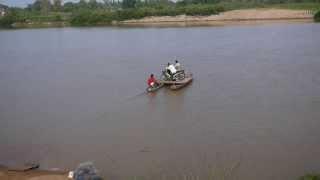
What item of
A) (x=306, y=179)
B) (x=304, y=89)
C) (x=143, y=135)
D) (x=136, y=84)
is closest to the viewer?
(x=306, y=179)

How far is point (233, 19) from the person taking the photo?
60531 mm

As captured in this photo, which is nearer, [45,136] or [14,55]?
[45,136]

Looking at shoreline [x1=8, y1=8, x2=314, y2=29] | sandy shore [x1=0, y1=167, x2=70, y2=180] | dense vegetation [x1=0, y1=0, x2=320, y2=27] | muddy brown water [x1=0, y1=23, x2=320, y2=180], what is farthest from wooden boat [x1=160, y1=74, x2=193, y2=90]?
dense vegetation [x1=0, y1=0, x2=320, y2=27]

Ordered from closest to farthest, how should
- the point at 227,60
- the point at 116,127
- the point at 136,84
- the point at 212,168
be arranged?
the point at 212,168 < the point at 116,127 < the point at 136,84 < the point at 227,60

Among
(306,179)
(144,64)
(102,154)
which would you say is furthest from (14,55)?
(306,179)

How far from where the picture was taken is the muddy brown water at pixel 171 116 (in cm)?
1025

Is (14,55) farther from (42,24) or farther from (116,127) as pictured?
(42,24)

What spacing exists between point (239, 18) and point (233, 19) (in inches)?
35.8

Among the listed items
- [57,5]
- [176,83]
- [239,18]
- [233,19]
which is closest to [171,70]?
[176,83]

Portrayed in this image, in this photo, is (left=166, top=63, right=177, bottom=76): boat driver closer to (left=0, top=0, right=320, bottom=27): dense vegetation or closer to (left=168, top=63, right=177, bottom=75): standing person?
(left=168, top=63, right=177, bottom=75): standing person

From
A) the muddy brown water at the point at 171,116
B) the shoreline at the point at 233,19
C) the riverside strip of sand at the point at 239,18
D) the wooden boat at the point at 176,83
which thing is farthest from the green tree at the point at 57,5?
the wooden boat at the point at 176,83

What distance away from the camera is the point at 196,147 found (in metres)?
11.1

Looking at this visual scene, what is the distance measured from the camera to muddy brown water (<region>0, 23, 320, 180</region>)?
10.2 metres

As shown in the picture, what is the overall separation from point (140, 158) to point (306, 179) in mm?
4364
